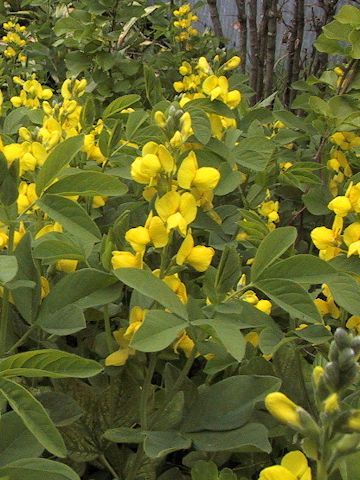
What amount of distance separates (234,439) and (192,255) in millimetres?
198

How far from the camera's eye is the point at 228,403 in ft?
2.55

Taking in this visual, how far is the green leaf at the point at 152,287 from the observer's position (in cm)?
70

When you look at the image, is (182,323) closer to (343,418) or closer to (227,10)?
(343,418)

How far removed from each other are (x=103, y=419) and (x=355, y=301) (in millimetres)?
326

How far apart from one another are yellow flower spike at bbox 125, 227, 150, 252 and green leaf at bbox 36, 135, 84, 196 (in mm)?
126

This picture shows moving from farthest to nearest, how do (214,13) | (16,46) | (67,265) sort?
(214,13)
(16,46)
(67,265)

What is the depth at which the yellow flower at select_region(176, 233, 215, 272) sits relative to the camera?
30.1 inches

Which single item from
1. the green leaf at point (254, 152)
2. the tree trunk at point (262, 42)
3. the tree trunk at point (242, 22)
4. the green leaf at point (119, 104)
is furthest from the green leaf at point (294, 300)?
the tree trunk at point (242, 22)

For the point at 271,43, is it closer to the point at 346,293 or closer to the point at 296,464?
the point at 346,293

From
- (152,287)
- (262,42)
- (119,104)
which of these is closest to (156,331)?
(152,287)

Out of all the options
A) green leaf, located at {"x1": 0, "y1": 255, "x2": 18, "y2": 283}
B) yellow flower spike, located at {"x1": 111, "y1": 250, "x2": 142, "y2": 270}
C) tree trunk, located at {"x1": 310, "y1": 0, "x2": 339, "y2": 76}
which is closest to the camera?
green leaf, located at {"x1": 0, "y1": 255, "x2": 18, "y2": 283}

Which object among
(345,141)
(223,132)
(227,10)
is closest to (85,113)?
(223,132)

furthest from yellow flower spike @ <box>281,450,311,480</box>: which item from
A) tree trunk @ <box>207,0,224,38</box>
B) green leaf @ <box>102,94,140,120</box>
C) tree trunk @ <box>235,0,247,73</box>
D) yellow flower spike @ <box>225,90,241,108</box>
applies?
tree trunk @ <box>207,0,224,38</box>

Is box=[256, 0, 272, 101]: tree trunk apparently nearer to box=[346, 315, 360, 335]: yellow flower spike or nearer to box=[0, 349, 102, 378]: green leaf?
box=[346, 315, 360, 335]: yellow flower spike
